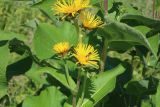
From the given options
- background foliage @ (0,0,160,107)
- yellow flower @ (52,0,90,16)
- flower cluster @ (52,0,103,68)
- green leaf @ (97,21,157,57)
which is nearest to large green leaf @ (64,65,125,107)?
background foliage @ (0,0,160,107)

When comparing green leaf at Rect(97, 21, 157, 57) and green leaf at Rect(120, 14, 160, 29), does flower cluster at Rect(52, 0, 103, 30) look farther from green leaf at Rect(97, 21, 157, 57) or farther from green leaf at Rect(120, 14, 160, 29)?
green leaf at Rect(120, 14, 160, 29)

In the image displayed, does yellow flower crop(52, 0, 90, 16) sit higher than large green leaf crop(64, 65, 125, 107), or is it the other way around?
yellow flower crop(52, 0, 90, 16)

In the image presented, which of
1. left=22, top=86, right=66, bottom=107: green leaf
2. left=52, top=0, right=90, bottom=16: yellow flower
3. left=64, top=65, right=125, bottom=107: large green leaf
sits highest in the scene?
left=52, top=0, right=90, bottom=16: yellow flower

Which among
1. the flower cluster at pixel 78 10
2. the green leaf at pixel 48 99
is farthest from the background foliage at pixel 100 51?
the flower cluster at pixel 78 10

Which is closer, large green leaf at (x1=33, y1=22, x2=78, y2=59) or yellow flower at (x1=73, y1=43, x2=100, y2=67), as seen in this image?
yellow flower at (x1=73, y1=43, x2=100, y2=67)

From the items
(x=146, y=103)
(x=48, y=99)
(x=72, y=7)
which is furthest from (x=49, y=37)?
(x=146, y=103)

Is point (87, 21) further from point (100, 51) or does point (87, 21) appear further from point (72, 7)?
point (100, 51)

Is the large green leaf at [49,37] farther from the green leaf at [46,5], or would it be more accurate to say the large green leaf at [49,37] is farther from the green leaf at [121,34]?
the green leaf at [121,34]
